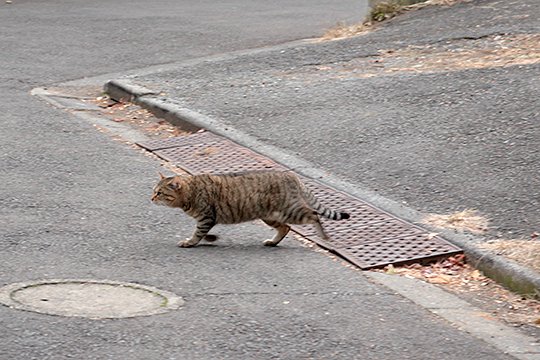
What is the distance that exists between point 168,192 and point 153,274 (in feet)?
3.70

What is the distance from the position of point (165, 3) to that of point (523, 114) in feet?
35.2

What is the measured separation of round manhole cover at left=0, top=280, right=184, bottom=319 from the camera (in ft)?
23.1

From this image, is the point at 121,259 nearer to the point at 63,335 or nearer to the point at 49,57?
the point at 63,335

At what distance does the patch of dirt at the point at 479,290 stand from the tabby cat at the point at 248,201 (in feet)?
2.46

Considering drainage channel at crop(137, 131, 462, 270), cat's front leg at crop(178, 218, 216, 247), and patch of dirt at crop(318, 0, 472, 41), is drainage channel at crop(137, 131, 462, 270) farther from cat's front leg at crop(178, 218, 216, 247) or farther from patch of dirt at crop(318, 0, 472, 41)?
patch of dirt at crop(318, 0, 472, 41)

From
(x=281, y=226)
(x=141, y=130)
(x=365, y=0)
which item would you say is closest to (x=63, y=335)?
(x=281, y=226)

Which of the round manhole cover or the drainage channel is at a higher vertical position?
the round manhole cover

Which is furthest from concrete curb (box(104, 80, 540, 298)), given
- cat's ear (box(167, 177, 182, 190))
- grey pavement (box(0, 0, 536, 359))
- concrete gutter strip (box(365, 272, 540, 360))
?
cat's ear (box(167, 177, 182, 190))

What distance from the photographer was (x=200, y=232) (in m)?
8.63

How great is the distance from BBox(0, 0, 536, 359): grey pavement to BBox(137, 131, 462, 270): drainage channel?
229mm

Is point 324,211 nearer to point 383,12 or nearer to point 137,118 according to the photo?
point 137,118

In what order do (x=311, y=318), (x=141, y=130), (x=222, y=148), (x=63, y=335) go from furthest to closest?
(x=141, y=130), (x=222, y=148), (x=311, y=318), (x=63, y=335)

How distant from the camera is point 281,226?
8805 mm

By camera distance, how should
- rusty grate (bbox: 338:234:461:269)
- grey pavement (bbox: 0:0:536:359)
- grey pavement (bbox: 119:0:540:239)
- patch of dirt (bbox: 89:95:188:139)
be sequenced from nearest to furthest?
grey pavement (bbox: 0:0:536:359) → rusty grate (bbox: 338:234:461:269) → grey pavement (bbox: 119:0:540:239) → patch of dirt (bbox: 89:95:188:139)
